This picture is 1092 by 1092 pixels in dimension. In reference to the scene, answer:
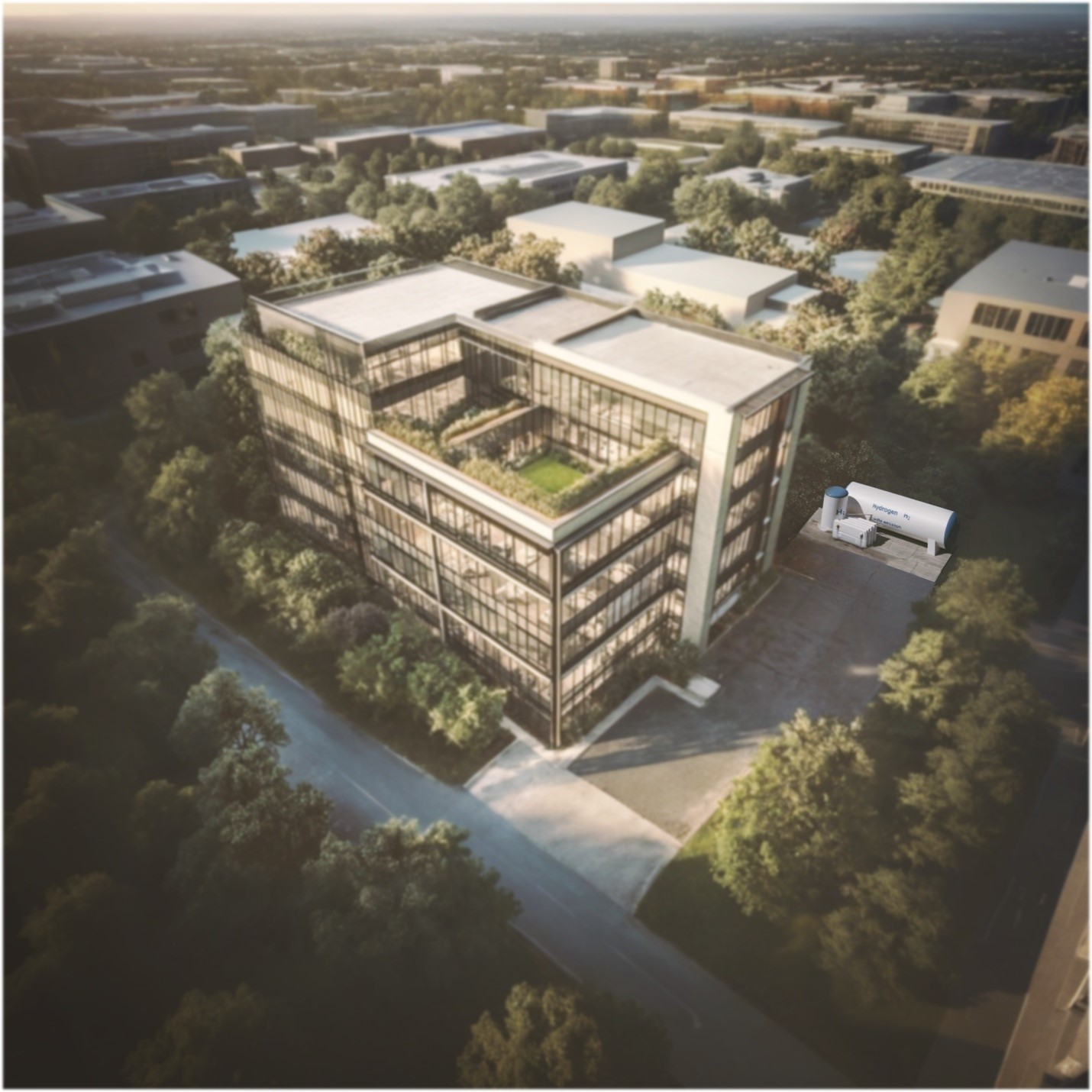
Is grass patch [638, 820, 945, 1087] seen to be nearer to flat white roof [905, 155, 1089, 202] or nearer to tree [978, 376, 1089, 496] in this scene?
tree [978, 376, 1089, 496]

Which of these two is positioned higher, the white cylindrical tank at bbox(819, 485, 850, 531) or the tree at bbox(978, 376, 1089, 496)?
the white cylindrical tank at bbox(819, 485, 850, 531)

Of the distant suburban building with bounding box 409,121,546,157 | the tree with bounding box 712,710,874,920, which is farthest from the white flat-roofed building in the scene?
the tree with bounding box 712,710,874,920

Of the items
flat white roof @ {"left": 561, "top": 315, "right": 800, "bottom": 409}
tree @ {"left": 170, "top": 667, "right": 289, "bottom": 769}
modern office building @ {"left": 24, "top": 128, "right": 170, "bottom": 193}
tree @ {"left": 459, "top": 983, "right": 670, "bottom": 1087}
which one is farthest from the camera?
modern office building @ {"left": 24, "top": 128, "right": 170, "bottom": 193}

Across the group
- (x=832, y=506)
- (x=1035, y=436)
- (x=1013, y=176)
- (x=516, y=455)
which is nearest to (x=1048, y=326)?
(x=1035, y=436)

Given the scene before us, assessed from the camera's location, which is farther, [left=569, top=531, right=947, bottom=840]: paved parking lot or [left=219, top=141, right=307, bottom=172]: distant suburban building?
[left=219, top=141, right=307, bottom=172]: distant suburban building

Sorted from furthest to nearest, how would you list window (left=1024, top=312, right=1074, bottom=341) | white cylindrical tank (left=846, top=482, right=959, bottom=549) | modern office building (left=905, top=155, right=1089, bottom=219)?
modern office building (left=905, top=155, right=1089, bottom=219) → window (left=1024, top=312, right=1074, bottom=341) → white cylindrical tank (left=846, top=482, right=959, bottom=549)

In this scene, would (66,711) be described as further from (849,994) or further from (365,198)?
(365,198)

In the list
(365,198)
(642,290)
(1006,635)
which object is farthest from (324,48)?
(1006,635)
